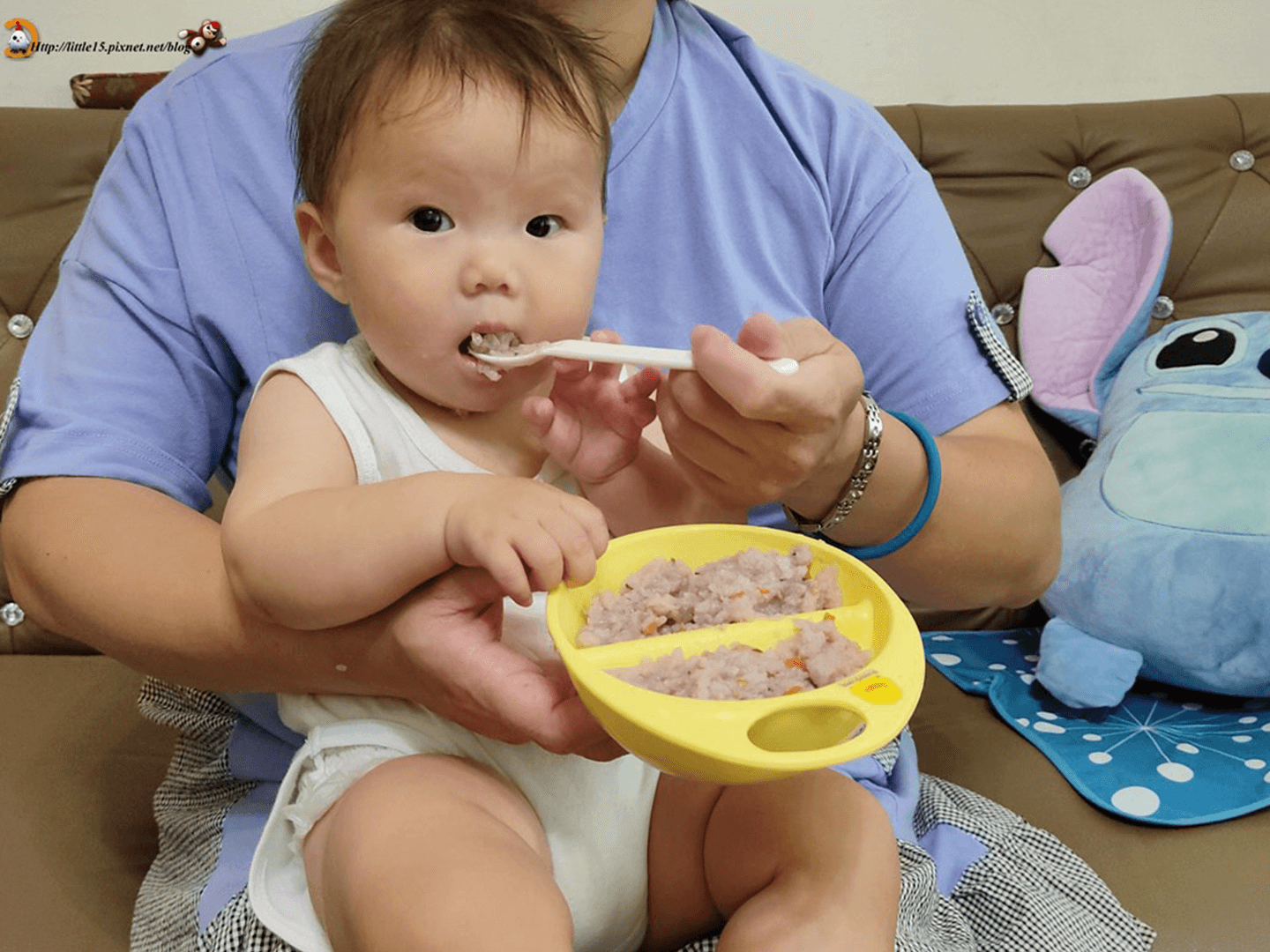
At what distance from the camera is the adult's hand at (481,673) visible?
28.4 inches

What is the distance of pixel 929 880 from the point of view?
38.4 inches

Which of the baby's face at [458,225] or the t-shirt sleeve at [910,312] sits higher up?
the baby's face at [458,225]

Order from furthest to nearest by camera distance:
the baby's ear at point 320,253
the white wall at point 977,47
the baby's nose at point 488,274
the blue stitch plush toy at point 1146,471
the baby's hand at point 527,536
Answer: the white wall at point 977,47
the blue stitch plush toy at point 1146,471
the baby's ear at point 320,253
the baby's nose at point 488,274
the baby's hand at point 527,536

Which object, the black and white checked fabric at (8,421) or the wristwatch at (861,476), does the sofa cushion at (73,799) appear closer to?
the black and white checked fabric at (8,421)

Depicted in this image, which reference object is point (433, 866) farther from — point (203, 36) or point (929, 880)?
point (203, 36)

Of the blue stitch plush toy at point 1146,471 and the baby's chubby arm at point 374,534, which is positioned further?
the blue stitch plush toy at point 1146,471

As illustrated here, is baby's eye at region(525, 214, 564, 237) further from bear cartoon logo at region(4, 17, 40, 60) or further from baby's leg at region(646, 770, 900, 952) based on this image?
bear cartoon logo at region(4, 17, 40, 60)

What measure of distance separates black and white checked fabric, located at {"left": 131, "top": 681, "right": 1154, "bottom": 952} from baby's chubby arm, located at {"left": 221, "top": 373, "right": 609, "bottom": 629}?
0.29 m

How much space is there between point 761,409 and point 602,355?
0.40 feet

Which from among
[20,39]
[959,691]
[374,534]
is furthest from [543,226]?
[20,39]

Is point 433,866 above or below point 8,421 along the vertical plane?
below

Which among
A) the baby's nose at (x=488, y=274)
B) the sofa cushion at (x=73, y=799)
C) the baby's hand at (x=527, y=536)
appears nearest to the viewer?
the baby's hand at (x=527, y=536)

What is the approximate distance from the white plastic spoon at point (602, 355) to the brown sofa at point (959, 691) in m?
0.60

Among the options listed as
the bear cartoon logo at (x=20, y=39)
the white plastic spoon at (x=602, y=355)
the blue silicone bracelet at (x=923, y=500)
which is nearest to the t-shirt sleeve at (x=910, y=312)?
the blue silicone bracelet at (x=923, y=500)
